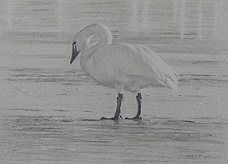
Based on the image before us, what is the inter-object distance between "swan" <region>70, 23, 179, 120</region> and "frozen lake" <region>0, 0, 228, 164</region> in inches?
6.8

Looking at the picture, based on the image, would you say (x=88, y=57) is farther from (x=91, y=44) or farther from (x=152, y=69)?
(x=152, y=69)

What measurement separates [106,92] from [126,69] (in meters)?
0.38

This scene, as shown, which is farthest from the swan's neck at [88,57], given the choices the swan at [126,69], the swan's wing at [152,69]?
the swan's wing at [152,69]

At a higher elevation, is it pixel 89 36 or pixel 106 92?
pixel 89 36

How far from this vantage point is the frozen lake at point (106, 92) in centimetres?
395

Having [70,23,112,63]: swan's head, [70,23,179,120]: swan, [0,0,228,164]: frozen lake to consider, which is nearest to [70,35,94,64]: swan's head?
[70,23,112,63]: swan's head

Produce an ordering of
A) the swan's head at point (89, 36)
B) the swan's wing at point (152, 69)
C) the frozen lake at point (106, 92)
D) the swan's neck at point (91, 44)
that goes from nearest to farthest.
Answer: the frozen lake at point (106, 92), the swan's wing at point (152, 69), the swan's neck at point (91, 44), the swan's head at point (89, 36)

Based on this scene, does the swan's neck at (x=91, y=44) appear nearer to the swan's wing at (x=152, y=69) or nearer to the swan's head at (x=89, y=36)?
the swan's head at (x=89, y=36)

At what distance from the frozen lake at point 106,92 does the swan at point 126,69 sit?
17 cm

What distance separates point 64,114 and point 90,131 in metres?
0.35

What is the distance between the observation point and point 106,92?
15.5ft

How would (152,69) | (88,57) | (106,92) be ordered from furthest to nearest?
(106,92) < (88,57) < (152,69)

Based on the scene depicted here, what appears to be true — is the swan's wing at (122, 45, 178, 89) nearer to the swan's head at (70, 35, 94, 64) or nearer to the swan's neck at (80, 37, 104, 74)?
the swan's neck at (80, 37, 104, 74)

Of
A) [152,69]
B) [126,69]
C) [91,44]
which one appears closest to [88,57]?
[91,44]
